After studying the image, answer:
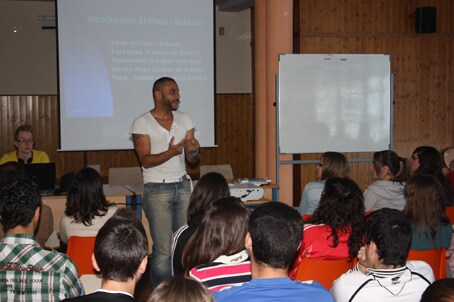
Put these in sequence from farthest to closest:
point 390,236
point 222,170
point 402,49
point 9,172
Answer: point 402,49
point 222,170
point 9,172
point 390,236

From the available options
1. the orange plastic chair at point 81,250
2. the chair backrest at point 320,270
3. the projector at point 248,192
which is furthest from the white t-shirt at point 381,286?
the projector at point 248,192

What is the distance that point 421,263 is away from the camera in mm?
2514

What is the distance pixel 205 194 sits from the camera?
325 centimetres

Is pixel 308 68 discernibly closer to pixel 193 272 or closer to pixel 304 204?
pixel 304 204

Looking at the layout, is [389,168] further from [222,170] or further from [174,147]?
[222,170]

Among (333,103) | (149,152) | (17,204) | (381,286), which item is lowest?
(381,286)

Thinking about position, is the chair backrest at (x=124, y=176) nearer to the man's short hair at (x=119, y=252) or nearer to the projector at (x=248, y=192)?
the projector at (x=248, y=192)

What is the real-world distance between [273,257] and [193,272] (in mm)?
546

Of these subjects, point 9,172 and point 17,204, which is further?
point 9,172

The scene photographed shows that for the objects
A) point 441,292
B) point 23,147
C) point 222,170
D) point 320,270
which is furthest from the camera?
point 222,170

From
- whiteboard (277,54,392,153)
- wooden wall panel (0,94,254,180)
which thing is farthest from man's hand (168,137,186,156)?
wooden wall panel (0,94,254,180)

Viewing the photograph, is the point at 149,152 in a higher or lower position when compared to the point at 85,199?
higher

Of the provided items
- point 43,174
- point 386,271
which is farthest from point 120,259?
point 43,174

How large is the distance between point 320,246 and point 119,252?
1460 mm
